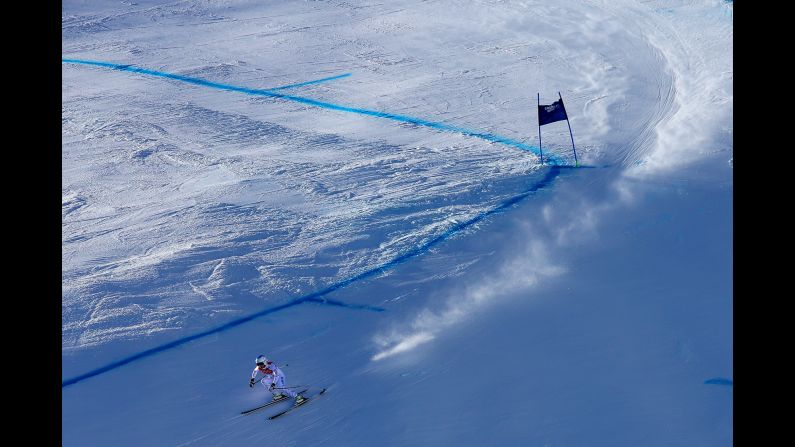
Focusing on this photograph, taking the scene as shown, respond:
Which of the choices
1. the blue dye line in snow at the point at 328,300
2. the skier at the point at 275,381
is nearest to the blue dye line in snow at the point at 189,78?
the blue dye line in snow at the point at 328,300

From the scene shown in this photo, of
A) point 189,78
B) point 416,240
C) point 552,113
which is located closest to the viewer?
point 416,240

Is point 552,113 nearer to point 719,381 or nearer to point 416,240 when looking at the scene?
point 416,240

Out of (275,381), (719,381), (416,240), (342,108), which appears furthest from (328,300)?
(342,108)

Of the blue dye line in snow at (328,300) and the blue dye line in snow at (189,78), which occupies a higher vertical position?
the blue dye line in snow at (189,78)

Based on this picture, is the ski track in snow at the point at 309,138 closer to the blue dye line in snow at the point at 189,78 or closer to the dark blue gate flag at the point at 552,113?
the blue dye line in snow at the point at 189,78
